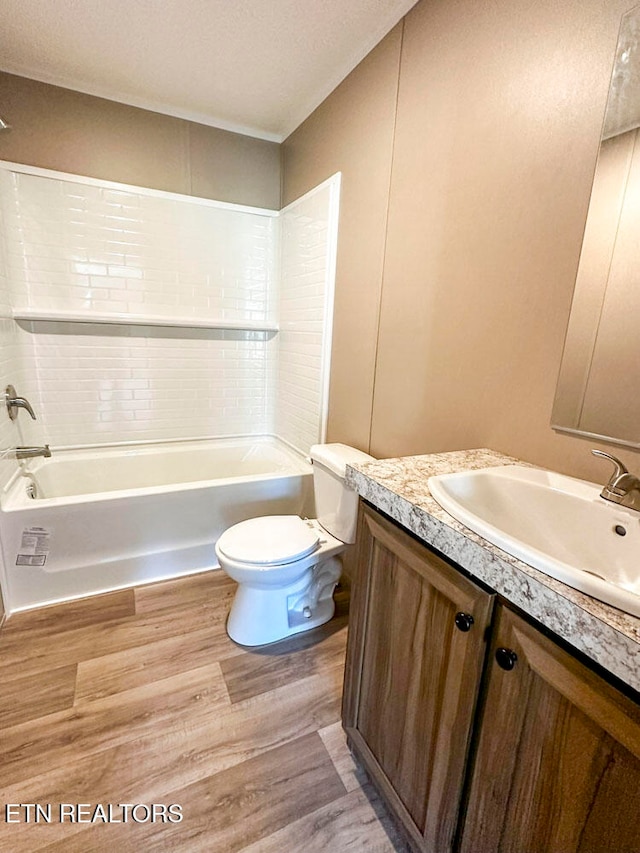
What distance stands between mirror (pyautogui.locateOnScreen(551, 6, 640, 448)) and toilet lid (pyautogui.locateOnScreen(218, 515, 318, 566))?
1.07 m

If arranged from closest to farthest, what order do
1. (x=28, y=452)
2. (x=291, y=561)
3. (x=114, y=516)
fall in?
1. (x=291, y=561)
2. (x=114, y=516)
3. (x=28, y=452)

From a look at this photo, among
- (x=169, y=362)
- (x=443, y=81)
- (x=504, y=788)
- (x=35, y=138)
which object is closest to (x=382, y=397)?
(x=443, y=81)

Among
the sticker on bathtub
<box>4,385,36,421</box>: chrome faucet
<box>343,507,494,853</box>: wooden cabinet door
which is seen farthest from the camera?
<box>4,385,36,421</box>: chrome faucet

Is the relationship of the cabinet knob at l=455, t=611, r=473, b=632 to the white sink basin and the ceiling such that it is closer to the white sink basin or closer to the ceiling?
the white sink basin

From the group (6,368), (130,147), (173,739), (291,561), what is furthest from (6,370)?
(173,739)

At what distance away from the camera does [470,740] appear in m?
0.75

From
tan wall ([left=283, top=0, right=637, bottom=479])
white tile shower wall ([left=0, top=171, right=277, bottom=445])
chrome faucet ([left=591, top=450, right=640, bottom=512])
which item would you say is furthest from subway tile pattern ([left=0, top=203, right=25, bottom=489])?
chrome faucet ([left=591, top=450, right=640, bottom=512])

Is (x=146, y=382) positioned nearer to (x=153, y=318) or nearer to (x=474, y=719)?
(x=153, y=318)

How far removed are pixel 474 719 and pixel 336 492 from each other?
1029mm

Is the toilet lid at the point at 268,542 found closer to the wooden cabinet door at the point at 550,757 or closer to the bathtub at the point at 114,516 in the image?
the bathtub at the point at 114,516

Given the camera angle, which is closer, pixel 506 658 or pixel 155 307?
pixel 506 658

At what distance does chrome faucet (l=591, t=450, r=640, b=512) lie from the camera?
0.80 metres

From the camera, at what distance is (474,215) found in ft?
4.20

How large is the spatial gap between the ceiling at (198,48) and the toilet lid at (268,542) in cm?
209
